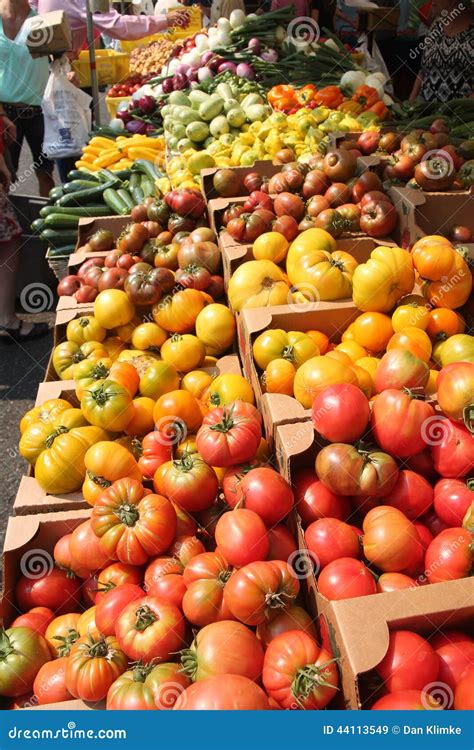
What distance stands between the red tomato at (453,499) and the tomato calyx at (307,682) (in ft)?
2.16

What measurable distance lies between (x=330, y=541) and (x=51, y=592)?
1.03 m

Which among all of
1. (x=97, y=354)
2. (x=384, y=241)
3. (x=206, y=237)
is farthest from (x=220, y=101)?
(x=97, y=354)

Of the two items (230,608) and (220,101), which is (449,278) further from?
(220,101)

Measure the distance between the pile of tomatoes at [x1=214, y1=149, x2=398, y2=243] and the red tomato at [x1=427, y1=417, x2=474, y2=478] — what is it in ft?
4.97

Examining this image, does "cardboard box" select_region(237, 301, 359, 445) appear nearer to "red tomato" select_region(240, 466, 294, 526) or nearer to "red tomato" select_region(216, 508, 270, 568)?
"red tomato" select_region(240, 466, 294, 526)

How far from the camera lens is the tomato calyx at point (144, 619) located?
5.29ft

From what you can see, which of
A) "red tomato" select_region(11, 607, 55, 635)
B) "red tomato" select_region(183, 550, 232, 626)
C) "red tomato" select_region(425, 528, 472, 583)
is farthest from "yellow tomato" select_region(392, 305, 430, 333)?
"red tomato" select_region(11, 607, 55, 635)

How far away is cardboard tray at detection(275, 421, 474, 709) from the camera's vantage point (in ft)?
4.54

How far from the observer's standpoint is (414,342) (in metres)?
2.32

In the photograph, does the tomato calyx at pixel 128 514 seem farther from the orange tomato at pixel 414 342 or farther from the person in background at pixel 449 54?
the person in background at pixel 449 54

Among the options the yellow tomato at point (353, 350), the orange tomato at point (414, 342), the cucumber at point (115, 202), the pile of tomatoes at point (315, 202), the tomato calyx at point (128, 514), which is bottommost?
the tomato calyx at point (128, 514)

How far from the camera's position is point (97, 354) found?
2984 millimetres

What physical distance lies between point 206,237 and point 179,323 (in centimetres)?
75

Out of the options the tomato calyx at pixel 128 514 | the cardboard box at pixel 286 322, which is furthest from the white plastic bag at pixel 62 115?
the tomato calyx at pixel 128 514
